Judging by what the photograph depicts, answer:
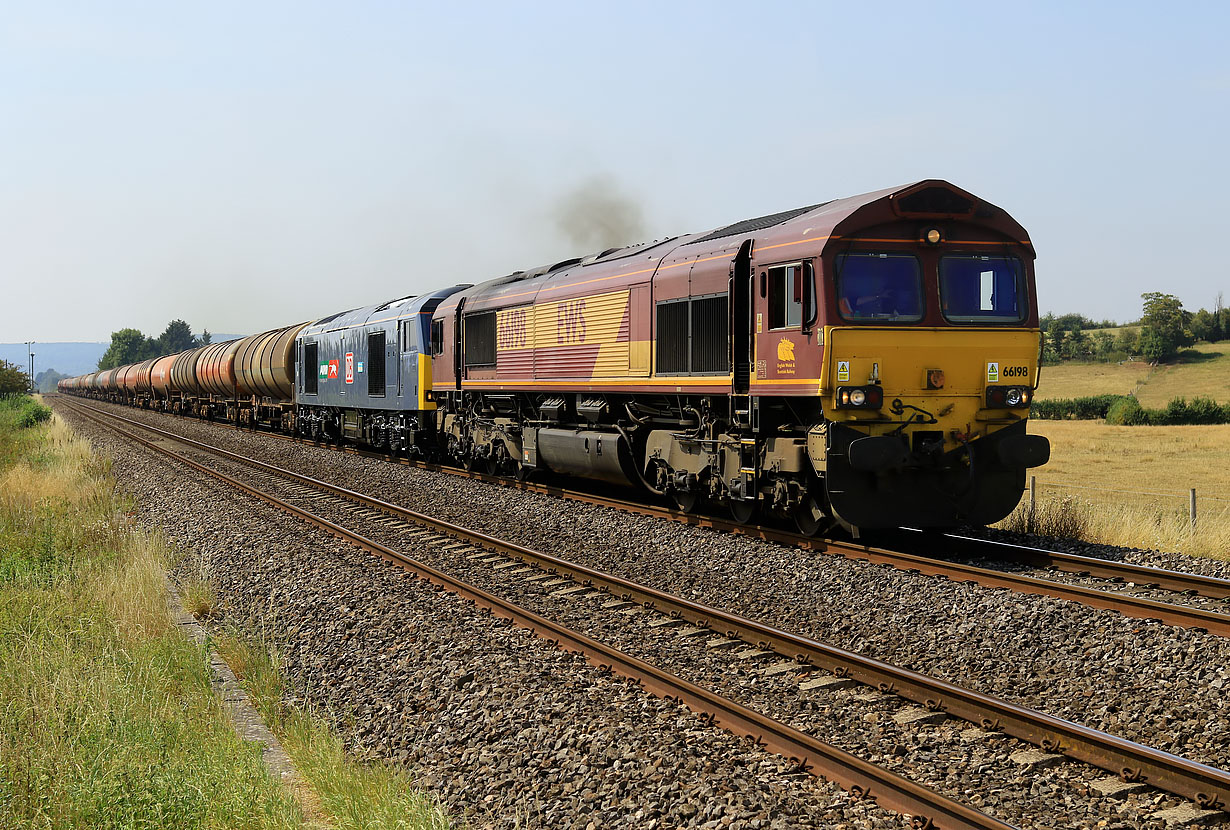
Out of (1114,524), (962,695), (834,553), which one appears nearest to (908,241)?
(834,553)

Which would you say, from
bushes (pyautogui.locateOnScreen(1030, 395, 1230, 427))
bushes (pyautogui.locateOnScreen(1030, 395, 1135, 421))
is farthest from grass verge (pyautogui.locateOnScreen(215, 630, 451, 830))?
bushes (pyautogui.locateOnScreen(1030, 395, 1135, 421))

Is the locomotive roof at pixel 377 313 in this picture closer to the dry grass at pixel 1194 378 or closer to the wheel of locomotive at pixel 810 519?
the wheel of locomotive at pixel 810 519

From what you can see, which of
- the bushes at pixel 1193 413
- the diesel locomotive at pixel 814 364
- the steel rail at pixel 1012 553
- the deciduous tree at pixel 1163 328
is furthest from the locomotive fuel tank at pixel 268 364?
the deciduous tree at pixel 1163 328

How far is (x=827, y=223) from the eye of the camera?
11148mm

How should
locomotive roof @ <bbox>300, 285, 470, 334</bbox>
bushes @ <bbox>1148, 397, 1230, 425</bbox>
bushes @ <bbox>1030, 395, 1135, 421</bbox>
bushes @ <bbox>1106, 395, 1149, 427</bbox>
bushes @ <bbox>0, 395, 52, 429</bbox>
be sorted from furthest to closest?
bushes @ <bbox>1030, 395, 1135, 421</bbox> < bushes @ <bbox>1106, 395, 1149, 427</bbox> < bushes @ <bbox>1148, 397, 1230, 425</bbox> < bushes @ <bbox>0, 395, 52, 429</bbox> < locomotive roof @ <bbox>300, 285, 470, 334</bbox>

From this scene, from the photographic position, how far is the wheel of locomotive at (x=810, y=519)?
11719 mm

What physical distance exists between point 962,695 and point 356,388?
2363cm

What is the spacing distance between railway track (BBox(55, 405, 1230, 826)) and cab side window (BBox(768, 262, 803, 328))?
3750 mm

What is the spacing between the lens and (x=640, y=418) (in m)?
15.3

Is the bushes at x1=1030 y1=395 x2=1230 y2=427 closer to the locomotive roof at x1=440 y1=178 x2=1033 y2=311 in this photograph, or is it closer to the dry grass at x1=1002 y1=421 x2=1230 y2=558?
the dry grass at x1=1002 y1=421 x2=1230 y2=558

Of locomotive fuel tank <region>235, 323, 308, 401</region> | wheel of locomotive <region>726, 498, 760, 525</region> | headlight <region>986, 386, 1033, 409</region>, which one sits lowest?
wheel of locomotive <region>726, 498, 760, 525</region>

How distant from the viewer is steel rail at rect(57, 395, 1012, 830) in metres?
4.76

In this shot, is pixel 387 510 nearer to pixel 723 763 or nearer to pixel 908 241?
pixel 908 241

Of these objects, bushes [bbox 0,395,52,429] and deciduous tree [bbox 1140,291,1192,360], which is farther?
deciduous tree [bbox 1140,291,1192,360]
